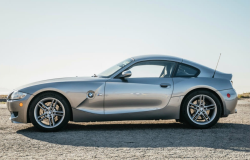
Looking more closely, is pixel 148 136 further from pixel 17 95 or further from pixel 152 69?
pixel 17 95

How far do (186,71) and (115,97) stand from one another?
1.67 meters

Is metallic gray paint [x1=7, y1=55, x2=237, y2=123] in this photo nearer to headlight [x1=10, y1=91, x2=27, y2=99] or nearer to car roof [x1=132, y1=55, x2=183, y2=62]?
headlight [x1=10, y1=91, x2=27, y2=99]

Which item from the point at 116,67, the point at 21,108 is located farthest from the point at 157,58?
the point at 21,108

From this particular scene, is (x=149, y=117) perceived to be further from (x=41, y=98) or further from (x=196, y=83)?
(x=41, y=98)

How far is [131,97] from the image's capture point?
19.8 feet

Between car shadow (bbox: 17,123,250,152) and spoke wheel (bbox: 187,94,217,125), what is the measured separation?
0.24 meters

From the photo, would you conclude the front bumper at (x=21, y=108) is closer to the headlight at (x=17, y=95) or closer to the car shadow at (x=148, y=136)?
the headlight at (x=17, y=95)

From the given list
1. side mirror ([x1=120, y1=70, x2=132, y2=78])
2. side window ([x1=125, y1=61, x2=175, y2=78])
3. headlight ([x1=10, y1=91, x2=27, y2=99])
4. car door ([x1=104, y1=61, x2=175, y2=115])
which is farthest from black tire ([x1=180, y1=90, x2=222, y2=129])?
headlight ([x1=10, y1=91, x2=27, y2=99])

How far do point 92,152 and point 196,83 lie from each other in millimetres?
2963

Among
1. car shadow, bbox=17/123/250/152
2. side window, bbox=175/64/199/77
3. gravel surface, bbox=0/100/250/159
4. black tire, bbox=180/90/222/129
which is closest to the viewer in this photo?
gravel surface, bbox=0/100/250/159

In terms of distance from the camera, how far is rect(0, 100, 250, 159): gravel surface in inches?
165

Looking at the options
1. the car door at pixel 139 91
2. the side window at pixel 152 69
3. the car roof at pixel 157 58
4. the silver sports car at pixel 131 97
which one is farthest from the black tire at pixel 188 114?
the car roof at pixel 157 58

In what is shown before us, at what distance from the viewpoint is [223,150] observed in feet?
14.5

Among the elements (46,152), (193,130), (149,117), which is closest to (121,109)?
(149,117)
